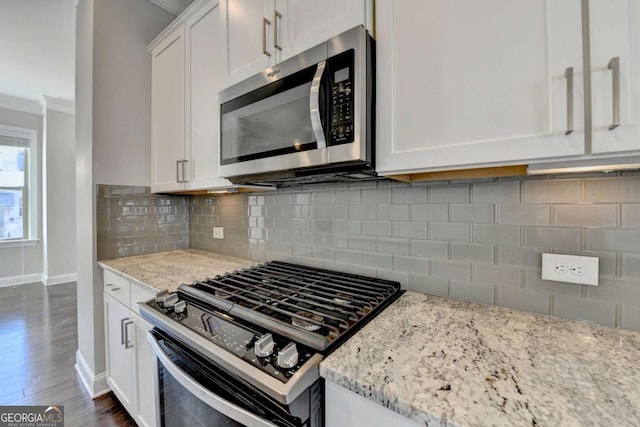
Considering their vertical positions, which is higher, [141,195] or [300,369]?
[141,195]

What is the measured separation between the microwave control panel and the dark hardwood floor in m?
2.05

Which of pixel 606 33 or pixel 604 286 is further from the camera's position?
pixel 604 286

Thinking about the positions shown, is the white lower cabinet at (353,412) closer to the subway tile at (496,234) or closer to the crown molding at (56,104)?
the subway tile at (496,234)

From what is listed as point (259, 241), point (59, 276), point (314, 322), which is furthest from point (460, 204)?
point (59, 276)

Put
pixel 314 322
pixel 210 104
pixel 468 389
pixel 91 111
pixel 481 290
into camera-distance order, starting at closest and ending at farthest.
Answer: pixel 468 389 → pixel 314 322 → pixel 481 290 → pixel 210 104 → pixel 91 111

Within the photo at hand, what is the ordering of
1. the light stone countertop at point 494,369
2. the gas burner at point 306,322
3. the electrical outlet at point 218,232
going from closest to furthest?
the light stone countertop at point 494,369
the gas burner at point 306,322
the electrical outlet at point 218,232

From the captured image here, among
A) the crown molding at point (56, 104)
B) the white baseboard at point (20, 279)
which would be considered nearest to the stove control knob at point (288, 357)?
the crown molding at point (56, 104)

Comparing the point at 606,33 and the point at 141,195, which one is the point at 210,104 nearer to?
the point at 141,195

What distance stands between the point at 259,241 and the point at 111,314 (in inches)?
40.5

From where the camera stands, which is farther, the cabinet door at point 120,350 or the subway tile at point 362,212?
the cabinet door at point 120,350

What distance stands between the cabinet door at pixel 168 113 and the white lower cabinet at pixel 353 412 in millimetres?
1605

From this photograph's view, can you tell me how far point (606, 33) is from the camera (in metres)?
0.61

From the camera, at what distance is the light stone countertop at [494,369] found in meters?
0.50

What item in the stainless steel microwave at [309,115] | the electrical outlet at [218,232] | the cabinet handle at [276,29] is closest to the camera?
the stainless steel microwave at [309,115]
